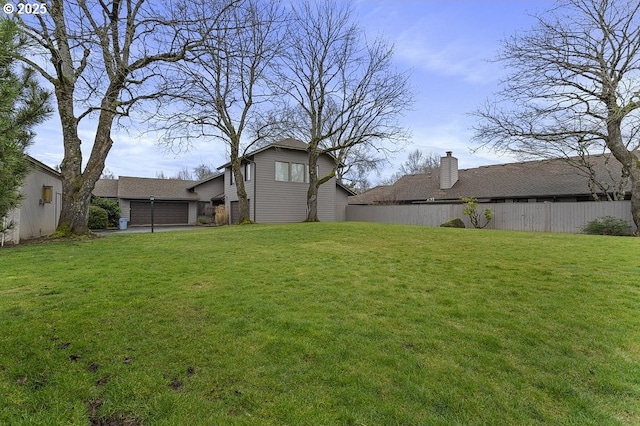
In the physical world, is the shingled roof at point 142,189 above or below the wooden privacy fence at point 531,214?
above

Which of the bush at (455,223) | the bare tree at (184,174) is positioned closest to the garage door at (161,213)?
the bush at (455,223)

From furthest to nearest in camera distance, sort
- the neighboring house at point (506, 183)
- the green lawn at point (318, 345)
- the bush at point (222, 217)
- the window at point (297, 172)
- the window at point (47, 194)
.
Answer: the bush at point (222, 217), the window at point (297, 172), the neighboring house at point (506, 183), the window at point (47, 194), the green lawn at point (318, 345)

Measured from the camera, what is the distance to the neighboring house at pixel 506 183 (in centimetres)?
2083

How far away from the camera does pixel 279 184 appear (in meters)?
20.9

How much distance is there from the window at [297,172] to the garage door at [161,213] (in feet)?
35.2

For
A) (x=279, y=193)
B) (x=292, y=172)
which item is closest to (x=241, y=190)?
(x=279, y=193)

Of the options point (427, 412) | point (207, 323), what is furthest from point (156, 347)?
point (427, 412)

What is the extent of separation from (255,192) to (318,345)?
17.5 metres

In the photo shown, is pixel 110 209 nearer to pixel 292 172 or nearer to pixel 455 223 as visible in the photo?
pixel 292 172

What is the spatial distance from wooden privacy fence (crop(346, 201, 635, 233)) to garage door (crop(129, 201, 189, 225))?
1663cm

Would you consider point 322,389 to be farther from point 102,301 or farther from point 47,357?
point 102,301

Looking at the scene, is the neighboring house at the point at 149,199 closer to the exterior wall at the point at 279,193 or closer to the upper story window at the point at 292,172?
the exterior wall at the point at 279,193

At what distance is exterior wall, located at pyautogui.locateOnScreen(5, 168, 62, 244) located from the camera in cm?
1057

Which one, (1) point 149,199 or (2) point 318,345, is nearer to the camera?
(2) point 318,345
